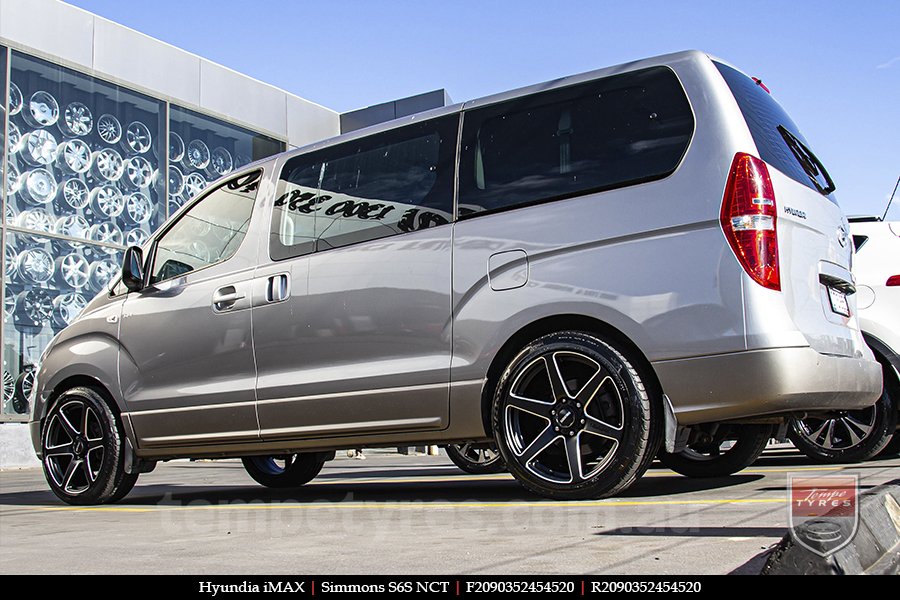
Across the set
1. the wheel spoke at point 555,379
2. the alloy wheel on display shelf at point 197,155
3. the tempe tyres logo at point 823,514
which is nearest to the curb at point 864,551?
the tempe tyres logo at point 823,514

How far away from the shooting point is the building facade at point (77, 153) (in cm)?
1467

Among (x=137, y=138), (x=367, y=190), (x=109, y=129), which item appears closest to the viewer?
(x=367, y=190)

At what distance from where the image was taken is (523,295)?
15.2 ft

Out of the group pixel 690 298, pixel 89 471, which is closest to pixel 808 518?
pixel 690 298

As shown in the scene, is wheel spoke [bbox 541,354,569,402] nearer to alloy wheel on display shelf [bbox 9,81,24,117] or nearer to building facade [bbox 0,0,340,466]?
building facade [bbox 0,0,340,466]

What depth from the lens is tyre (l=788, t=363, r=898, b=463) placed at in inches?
274

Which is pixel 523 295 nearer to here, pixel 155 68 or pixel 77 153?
pixel 77 153

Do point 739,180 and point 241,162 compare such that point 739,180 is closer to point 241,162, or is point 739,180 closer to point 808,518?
point 808,518

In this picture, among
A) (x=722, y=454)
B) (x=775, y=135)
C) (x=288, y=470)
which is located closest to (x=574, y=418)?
(x=775, y=135)

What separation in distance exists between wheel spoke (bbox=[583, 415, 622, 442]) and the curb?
1.52 m

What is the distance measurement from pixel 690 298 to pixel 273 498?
3052 millimetres

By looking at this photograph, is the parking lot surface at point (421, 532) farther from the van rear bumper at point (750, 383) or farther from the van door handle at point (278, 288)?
the van door handle at point (278, 288)

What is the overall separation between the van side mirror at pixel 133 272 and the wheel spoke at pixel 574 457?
3107 millimetres

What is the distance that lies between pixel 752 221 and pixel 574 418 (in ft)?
3.80
